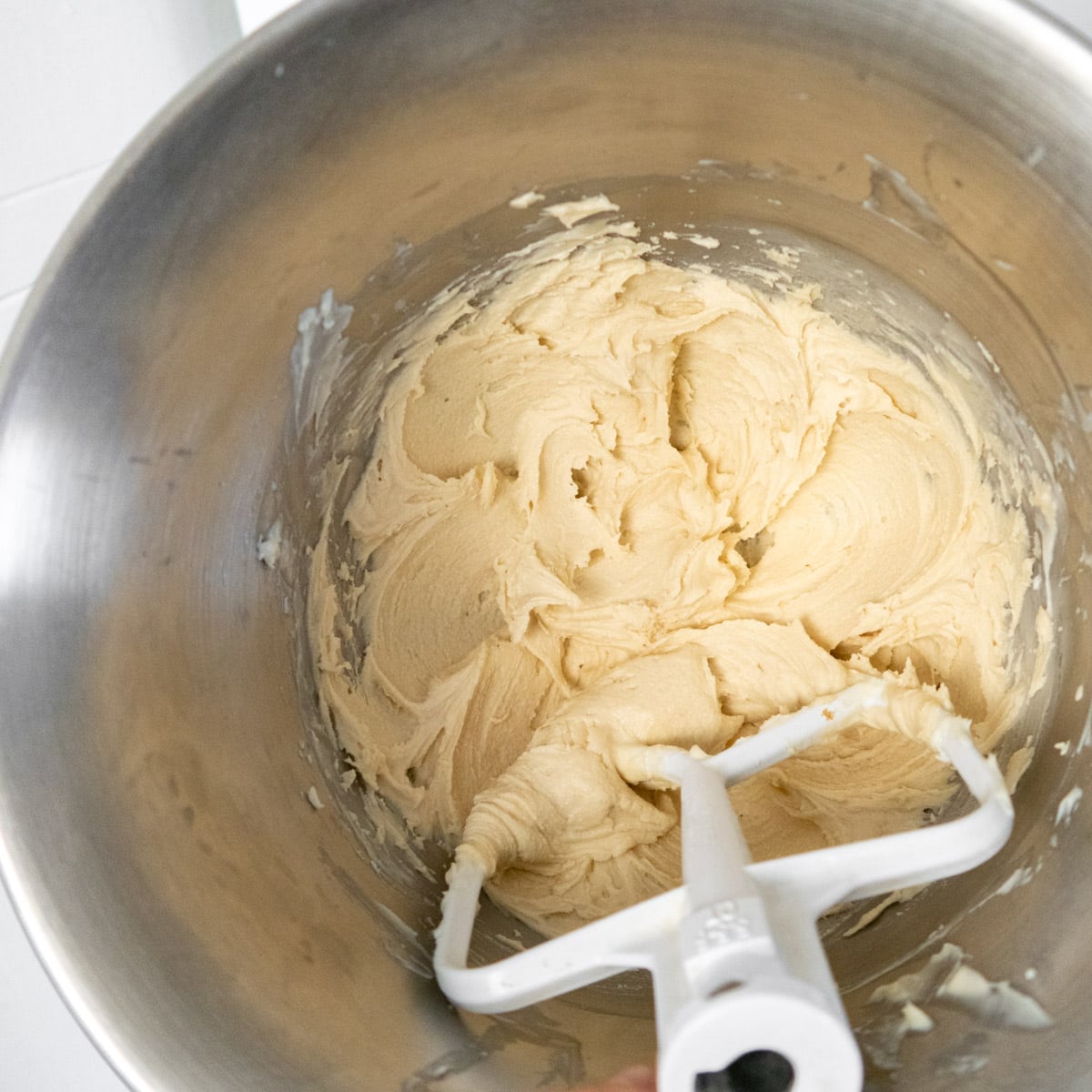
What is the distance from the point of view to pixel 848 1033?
32.9 inches

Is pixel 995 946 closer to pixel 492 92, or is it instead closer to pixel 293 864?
pixel 293 864

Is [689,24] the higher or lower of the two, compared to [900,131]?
higher

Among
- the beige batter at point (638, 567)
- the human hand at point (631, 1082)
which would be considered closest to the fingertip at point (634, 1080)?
the human hand at point (631, 1082)

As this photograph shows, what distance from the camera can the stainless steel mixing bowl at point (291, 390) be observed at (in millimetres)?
967

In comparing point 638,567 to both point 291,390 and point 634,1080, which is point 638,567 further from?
point 634,1080

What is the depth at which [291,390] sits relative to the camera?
1.20m

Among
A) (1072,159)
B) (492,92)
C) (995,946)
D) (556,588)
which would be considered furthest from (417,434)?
(995,946)

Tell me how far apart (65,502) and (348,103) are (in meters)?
0.53

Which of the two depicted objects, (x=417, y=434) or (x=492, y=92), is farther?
(x=417, y=434)

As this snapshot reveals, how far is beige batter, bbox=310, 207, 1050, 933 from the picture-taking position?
142 centimetres

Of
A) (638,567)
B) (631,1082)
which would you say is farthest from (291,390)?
(631,1082)

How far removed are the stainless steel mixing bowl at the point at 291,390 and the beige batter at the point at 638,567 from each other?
8.1 inches

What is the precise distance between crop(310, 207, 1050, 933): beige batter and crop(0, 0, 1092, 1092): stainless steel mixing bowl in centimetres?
21

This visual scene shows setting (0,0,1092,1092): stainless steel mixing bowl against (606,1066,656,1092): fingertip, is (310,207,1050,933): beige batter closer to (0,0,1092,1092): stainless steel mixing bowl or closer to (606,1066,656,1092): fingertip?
(0,0,1092,1092): stainless steel mixing bowl
